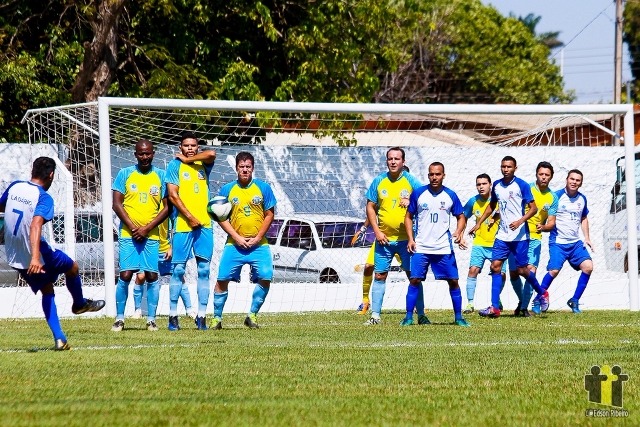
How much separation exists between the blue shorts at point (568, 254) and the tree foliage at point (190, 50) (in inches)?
336

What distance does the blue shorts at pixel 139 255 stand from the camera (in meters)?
13.5

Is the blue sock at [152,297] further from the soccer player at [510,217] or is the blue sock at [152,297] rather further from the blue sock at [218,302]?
the soccer player at [510,217]

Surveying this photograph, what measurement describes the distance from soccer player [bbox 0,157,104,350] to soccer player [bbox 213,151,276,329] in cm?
320

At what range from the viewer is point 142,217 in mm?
13602

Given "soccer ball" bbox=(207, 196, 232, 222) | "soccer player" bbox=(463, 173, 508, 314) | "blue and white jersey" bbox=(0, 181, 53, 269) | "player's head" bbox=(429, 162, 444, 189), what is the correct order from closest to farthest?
"blue and white jersey" bbox=(0, 181, 53, 269) → "soccer ball" bbox=(207, 196, 232, 222) → "player's head" bbox=(429, 162, 444, 189) → "soccer player" bbox=(463, 173, 508, 314)

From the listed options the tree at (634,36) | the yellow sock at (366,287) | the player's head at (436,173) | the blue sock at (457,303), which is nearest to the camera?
the player's head at (436,173)

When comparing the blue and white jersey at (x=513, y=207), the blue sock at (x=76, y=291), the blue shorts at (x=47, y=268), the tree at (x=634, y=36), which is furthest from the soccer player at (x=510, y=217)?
the tree at (x=634, y=36)

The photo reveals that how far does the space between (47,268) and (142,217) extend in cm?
316

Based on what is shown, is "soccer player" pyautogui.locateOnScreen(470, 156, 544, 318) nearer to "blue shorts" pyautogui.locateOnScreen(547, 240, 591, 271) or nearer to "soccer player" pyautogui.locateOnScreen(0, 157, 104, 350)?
"blue shorts" pyautogui.locateOnScreen(547, 240, 591, 271)

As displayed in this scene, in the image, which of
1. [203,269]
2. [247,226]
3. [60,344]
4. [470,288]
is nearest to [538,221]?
[470,288]

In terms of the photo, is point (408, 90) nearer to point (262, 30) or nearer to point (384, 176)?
point (262, 30)

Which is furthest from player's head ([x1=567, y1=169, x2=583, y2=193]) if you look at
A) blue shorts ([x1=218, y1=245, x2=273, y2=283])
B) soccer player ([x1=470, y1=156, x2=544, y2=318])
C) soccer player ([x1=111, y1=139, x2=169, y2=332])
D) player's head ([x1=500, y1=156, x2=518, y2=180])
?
soccer player ([x1=111, y1=139, x2=169, y2=332])

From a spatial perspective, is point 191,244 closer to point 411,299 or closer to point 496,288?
point 411,299

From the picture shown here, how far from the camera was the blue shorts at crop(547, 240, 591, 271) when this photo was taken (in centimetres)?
1753
